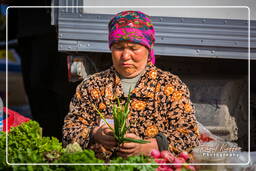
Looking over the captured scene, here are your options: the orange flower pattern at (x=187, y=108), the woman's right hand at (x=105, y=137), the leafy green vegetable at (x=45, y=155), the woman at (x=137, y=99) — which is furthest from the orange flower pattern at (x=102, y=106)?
the orange flower pattern at (x=187, y=108)

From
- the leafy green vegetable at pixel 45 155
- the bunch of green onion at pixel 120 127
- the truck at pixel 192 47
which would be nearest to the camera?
the leafy green vegetable at pixel 45 155

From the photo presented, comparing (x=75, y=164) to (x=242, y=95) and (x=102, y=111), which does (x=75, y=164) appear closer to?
(x=102, y=111)

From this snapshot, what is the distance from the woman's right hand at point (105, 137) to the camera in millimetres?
2619

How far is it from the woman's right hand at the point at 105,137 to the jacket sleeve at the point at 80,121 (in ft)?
0.41

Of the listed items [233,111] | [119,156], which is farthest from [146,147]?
[233,111]

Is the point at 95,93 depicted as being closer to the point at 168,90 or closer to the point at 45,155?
the point at 168,90

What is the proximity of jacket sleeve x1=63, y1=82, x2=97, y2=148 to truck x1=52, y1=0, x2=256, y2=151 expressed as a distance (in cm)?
51

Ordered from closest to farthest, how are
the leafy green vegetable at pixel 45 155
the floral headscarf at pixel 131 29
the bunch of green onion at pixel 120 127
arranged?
the leafy green vegetable at pixel 45 155
the bunch of green onion at pixel 120 127
the floral headscarf at pixel 131 29

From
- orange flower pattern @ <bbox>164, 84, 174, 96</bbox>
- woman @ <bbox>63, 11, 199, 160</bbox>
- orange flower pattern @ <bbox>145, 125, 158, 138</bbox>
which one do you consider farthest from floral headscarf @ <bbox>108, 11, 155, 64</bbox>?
orange flower pattern @ <bbox>145, 125, 158, 138</bbox>

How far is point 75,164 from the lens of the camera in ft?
7.88

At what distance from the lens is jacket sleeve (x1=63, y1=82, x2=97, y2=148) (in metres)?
2.85

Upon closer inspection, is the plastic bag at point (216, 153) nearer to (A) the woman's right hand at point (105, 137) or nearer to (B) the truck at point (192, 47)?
(A) the woman's right hand at point (105, 137)

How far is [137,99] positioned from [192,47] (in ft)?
3.54

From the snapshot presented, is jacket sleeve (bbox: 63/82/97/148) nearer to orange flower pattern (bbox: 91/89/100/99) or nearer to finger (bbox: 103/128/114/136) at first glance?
orange flower pattern (bbox: 91/89/100/99)
